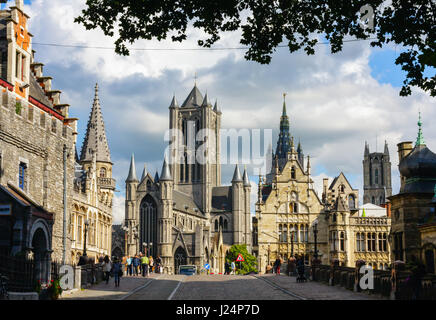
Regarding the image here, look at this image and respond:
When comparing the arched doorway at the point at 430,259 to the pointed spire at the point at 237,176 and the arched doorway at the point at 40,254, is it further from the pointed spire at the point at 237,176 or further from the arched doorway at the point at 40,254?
the pointed spire at the point at 237,176

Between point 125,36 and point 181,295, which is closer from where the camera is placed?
point 125,36

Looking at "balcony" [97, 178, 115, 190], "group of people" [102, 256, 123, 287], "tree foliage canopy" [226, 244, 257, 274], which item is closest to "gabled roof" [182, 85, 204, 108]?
"tree foliage canopy" [226, 244, 257, 274]

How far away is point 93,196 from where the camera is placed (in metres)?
62.7

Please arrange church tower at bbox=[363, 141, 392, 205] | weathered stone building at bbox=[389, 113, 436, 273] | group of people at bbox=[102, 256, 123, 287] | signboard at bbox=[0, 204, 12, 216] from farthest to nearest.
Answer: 1. church tower at bbox=[363, 141, 392, 205]
2. weathered stone building at bbox=[389, 113, 436, 273]
3. group of people at bbox=[102, 256, 123, 287]
4. signboard at bbox=[0, 204, 12, 216]

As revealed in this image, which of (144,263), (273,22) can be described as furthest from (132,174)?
(273,22)

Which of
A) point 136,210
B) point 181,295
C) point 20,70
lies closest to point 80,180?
point 20,70

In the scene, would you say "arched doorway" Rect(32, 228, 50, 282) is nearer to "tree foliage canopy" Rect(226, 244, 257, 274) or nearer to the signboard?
the signboard

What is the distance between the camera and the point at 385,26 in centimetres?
1797

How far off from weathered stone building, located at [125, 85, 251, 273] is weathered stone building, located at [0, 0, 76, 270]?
74618mm

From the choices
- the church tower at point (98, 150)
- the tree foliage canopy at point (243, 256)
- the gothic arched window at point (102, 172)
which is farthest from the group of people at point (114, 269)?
the tree foliage canopy at point (243, 256)

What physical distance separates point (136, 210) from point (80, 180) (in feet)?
160

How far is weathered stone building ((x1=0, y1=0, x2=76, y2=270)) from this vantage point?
26.4 meters

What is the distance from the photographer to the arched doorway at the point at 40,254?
94.0 feet
